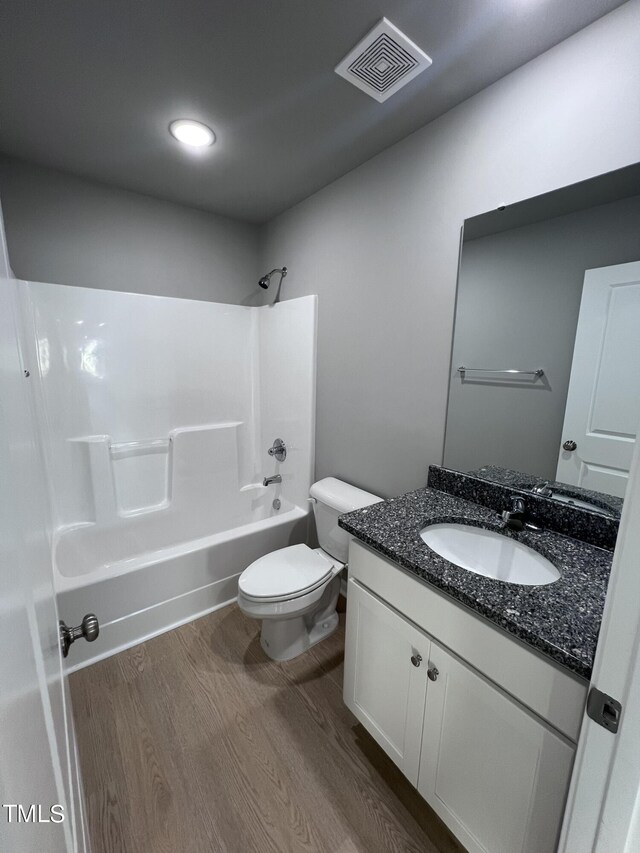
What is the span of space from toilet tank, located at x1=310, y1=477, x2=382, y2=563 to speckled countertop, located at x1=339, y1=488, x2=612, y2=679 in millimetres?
429

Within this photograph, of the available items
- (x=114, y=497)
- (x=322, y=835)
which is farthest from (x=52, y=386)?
(x=322, y=835)

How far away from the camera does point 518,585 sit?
910mm

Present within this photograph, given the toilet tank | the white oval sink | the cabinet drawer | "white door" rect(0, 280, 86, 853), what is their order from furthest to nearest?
the toilet tank → the white oval sink → the cabinet drawer → "white door" rect(0, 280, 86, 853)

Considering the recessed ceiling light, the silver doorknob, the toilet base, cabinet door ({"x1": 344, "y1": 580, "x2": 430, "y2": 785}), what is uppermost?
the recessed ceiling light

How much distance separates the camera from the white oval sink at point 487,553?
115 centimetres

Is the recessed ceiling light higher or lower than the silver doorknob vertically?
higher

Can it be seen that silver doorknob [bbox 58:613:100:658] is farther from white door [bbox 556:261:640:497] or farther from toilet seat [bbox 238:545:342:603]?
white door [bbox 556:261:640:497]

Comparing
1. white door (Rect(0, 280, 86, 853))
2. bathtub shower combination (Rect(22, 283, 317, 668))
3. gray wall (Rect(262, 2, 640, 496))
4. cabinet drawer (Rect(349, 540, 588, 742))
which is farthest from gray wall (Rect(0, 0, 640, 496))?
white door (Rect(0, 280, 86, 853))

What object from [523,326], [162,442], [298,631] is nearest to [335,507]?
[298,631]

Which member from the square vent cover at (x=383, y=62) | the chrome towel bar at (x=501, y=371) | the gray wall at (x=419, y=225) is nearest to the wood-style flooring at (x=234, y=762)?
the gray wall at (x=419, y=225)

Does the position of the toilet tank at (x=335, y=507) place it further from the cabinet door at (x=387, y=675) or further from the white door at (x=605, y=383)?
the white door at (x=605, y=383)

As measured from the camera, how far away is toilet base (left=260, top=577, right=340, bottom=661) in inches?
68.0

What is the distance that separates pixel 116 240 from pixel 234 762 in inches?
105

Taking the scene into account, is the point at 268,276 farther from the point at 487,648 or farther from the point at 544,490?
the point at 487,648
